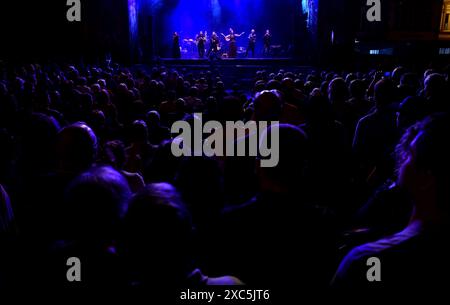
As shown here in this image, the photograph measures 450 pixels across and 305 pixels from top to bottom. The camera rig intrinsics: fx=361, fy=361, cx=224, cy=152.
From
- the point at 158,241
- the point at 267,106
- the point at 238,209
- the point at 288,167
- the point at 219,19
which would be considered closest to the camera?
the point at 158,241

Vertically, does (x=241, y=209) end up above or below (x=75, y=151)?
below

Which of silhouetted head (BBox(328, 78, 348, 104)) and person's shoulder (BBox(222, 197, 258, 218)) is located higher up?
silhouetted head (BBox(328, 78, 348, 104))

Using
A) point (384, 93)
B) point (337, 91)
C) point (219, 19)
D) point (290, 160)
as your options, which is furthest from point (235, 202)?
point (219, 19)

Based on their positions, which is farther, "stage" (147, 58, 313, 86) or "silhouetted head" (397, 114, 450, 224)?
"stage" (147, 58, 313, 86)

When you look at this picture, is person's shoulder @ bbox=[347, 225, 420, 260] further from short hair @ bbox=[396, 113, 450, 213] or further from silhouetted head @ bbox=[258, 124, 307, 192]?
silhouetted head @ bbox=[258, 124, 307, 192]

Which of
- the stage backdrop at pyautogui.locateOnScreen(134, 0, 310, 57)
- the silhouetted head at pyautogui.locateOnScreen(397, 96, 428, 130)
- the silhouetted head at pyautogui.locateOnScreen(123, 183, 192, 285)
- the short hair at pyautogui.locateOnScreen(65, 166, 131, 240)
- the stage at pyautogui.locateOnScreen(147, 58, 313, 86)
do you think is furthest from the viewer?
the stage backdrop at pyautogui.locateOnScreen(134, 0, 310, 57)

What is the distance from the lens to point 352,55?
612 inches

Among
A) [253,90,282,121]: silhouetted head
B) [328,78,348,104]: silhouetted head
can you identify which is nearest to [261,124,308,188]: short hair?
[253,90,282,121]: silhouetted head

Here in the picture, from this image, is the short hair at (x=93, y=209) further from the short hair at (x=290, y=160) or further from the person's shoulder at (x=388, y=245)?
the person's shoulder at (x=388, y=245)

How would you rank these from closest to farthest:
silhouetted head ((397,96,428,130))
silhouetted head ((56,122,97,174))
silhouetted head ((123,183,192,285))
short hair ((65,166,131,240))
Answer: silhouetted head ((123,183,192,285))
short hair ((65,166,131,240))
silhouetted head ((56,122,97,174))
silhouetted head ((397,96,428,130))

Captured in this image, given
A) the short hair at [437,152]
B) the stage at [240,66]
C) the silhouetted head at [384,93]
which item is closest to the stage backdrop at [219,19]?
the stage at [240,66]

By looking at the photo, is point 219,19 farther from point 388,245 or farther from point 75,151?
point 388,245

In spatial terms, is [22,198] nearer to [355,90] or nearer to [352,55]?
[355,90]
